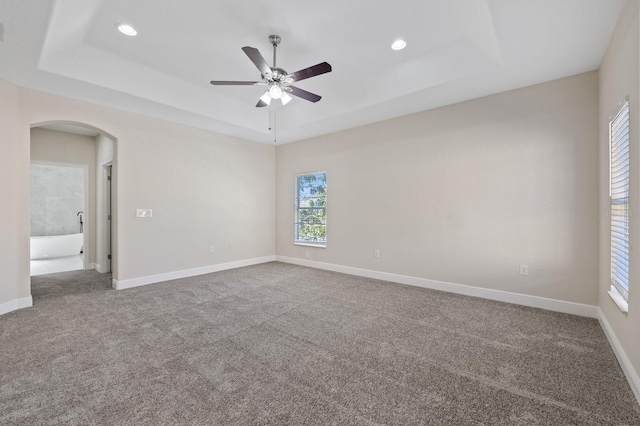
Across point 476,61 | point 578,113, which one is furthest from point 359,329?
point 578,113

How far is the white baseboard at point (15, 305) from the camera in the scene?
10.6ft

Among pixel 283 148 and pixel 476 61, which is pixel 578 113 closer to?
pixel 476 61

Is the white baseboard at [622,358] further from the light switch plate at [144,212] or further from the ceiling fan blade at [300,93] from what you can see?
the light switch plate at [144,212]

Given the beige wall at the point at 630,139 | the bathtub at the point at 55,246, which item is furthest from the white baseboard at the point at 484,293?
the bathtub at the point at 55,246

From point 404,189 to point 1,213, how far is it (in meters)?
5.32

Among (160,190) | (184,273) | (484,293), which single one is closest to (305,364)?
(484,293)

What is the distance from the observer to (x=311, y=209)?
600cm

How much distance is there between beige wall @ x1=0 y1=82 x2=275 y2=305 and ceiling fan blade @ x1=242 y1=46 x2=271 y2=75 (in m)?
2.88

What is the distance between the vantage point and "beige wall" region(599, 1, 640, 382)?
188cm

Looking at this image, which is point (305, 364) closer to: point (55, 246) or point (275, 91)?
point (275, 91)

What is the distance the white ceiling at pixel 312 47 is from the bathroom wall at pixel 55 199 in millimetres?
5673

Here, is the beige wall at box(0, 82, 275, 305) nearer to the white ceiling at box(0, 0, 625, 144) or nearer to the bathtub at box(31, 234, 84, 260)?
the white ceiling at box(0, 0, 625, 144)

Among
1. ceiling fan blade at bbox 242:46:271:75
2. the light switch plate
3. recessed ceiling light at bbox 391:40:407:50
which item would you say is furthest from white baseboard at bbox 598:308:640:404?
the light switch plate

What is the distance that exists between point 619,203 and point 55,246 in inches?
415
